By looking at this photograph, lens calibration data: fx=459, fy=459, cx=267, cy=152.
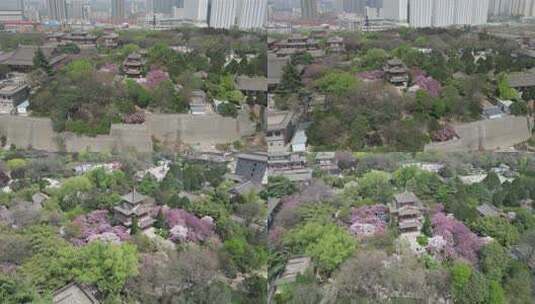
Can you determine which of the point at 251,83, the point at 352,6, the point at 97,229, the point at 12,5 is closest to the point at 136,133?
the point at 97,229

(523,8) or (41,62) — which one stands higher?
(523,8)

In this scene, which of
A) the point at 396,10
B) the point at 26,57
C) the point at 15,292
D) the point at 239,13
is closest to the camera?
the point at 15,292

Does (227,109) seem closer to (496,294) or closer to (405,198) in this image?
(405,198)

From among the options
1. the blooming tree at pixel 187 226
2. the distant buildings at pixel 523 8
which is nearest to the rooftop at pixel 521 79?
the distant buildings at pixel 523 8

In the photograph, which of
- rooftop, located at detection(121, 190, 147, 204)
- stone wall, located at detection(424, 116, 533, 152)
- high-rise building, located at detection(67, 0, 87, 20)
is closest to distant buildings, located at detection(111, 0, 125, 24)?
high-rise building, located at detection(67, 0, 87, 20)

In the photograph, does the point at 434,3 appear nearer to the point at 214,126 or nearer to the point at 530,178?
the point at 530,178

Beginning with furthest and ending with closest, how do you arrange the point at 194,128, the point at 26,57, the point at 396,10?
the point at 26,57
the point at 194,128
the point at 396,10
